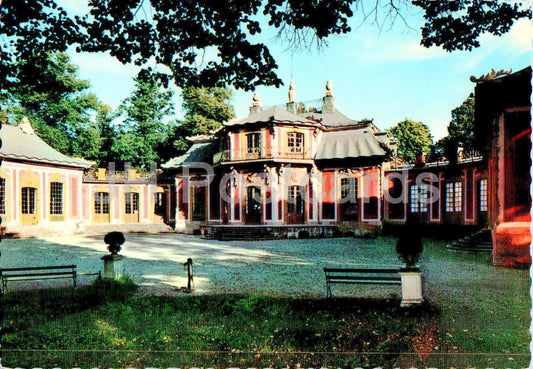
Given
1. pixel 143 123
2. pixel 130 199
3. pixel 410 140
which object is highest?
pixel 410 140

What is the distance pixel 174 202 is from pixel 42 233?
15845 millimetres

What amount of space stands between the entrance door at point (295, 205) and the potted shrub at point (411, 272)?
14375 millimetres

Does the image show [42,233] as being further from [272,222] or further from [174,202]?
[174,202]

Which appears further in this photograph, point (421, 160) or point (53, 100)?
point (421, 160)

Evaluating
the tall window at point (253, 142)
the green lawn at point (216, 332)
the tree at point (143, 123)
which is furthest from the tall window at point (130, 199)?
the tall window at point (253, 142)

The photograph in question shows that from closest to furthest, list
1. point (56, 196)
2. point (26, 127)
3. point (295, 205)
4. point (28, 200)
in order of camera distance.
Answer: point (26, 127) → point (28, 200) → point (56, 196) → point (295, 205)

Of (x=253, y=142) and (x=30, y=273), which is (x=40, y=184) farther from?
(x=253, y=142)

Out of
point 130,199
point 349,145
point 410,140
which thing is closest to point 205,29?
point 130,199

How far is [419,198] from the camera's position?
776 inches

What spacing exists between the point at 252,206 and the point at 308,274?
1182cm

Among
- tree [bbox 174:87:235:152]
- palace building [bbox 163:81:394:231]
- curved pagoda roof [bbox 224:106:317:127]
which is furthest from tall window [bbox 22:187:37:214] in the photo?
tree [bbox 174:87:235:152]

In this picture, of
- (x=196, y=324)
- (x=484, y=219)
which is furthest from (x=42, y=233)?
(x=484, y=219)

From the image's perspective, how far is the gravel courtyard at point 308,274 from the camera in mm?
4758

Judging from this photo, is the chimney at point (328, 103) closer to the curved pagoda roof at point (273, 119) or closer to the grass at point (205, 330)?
the curved pagoda roof at point (273, 119)
